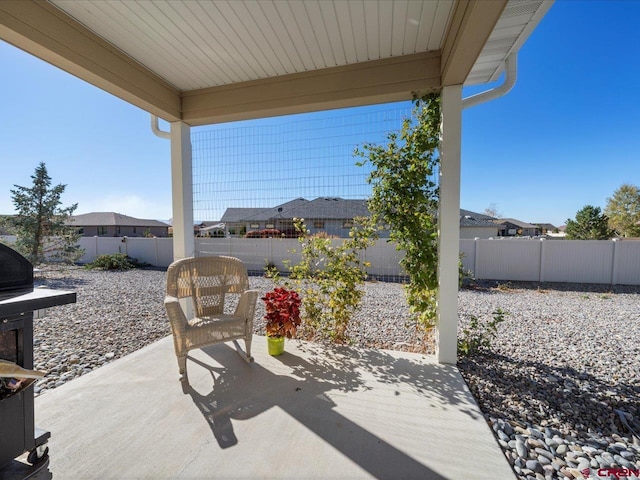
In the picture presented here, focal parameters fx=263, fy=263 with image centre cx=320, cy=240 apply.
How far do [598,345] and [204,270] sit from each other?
4496mm

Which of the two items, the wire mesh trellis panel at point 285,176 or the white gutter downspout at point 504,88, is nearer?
the white gutter downspout at point 504,88

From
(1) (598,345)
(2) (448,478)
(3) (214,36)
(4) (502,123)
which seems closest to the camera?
(2) (448,478)

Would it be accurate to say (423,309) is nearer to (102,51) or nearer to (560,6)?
(560,6)

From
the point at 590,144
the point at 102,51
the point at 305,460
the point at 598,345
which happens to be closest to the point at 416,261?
the point at 305,460

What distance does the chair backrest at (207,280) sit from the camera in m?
2.54

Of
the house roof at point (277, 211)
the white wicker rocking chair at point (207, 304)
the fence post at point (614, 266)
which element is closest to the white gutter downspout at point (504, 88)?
the house roof at point (277, 211)

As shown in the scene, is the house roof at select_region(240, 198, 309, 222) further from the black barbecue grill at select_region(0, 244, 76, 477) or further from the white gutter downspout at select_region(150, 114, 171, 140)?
the black barbecue grill at select_region(0, 244, 76, 477)

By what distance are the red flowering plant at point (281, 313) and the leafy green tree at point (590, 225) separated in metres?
15.2

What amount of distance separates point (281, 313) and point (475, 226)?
629 inches

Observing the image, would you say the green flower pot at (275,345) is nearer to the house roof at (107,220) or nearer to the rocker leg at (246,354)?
the rocker leg at (246,354)

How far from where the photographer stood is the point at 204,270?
2666mm

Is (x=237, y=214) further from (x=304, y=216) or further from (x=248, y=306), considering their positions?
(x=248, y=306)

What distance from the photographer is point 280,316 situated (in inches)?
99.2

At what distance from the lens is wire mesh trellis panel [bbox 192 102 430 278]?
111 inches
